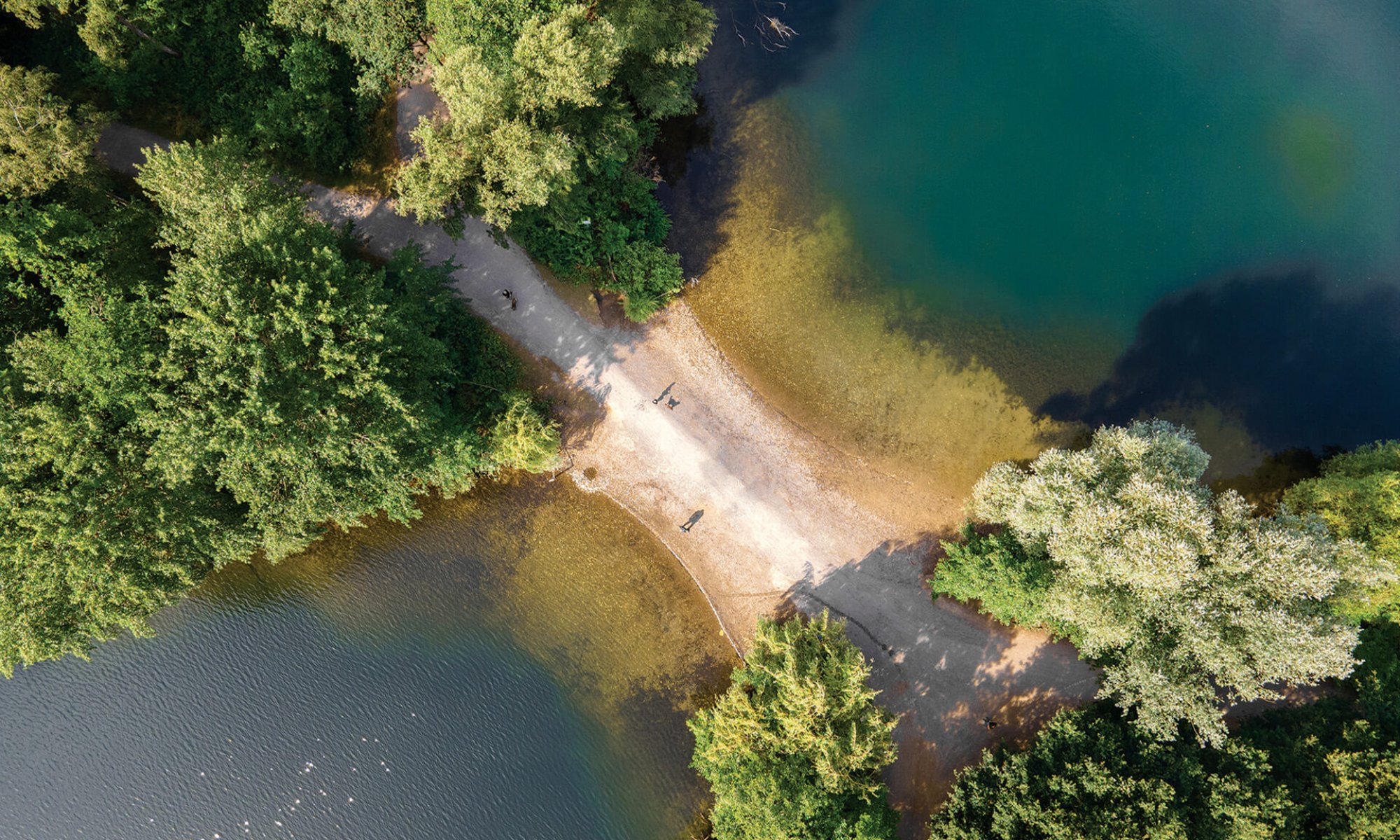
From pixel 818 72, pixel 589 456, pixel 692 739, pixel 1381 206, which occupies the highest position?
pixel 1381 206

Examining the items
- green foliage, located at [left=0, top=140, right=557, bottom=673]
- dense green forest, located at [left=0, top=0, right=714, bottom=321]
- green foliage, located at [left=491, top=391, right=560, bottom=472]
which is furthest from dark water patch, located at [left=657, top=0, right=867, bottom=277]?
green foliage, located at [left=0, top=140, right=557, bottom=673]

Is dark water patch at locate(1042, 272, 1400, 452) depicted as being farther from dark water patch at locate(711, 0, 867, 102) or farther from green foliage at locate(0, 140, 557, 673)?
green foliage at locate(0, 140, 557, 673)

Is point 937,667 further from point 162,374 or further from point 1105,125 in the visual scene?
point 162,374

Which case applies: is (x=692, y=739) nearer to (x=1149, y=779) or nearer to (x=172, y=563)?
(x=1149, y=779)

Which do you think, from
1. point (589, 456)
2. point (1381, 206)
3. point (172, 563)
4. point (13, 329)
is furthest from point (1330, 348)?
point (13, 329)

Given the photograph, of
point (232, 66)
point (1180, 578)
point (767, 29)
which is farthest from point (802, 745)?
point (232, 66)

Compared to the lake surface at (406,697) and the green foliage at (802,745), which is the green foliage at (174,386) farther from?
the green foliage at (802,745)
